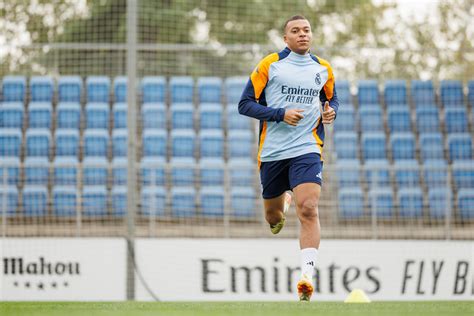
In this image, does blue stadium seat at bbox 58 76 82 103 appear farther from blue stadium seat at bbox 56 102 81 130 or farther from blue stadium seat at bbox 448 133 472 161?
blue stadium seat at bbox 448 133 472 161

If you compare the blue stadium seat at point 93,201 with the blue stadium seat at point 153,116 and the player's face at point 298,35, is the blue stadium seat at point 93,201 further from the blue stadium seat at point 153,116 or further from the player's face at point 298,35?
the player's face at point 298,35

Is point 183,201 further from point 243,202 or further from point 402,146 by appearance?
point 402,146

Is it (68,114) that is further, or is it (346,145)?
(68,114)

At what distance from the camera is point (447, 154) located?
13.8 m

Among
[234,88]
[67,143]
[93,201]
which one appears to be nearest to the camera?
[93,201]

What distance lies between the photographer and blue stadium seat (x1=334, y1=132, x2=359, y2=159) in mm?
13852

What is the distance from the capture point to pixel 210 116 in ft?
46.8

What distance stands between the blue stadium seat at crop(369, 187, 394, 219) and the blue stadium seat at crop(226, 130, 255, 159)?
6.39 feet

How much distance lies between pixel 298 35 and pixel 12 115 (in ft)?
25.1

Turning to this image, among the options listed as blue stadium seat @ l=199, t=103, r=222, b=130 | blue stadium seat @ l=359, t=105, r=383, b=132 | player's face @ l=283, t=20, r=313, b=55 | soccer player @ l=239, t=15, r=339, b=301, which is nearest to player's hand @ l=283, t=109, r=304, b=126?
soccer player @ l=239, t=15, r=339, b=301

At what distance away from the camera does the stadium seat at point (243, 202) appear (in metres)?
13.0

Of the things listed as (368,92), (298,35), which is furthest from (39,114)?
(298,35)

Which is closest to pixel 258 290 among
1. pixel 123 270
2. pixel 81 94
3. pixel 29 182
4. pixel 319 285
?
pixel 319 285

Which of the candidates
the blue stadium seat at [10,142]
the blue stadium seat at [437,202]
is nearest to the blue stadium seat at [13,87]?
the blue stadium seat at [10,142]
